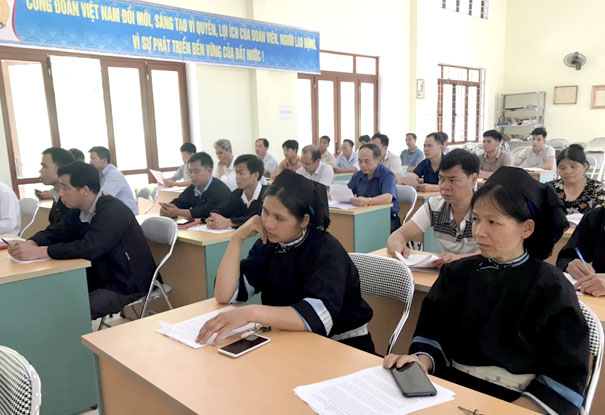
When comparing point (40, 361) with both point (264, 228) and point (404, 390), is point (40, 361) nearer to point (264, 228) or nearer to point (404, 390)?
point (264, 228)

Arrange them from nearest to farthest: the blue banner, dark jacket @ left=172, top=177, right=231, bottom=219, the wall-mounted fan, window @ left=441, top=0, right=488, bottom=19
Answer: dark jacket @ left=172, top=177, right=231, bottom=219
the blue banner
window @ left=441, top=0, right=488, bottom=19
the wall-mounted fan

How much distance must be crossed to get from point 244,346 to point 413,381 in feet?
1.59

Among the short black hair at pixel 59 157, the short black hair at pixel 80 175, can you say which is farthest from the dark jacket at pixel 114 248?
the short black hair at pixel 59 157

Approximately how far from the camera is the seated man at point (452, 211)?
2.33m

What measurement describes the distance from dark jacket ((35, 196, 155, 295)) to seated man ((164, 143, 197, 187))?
112 inches

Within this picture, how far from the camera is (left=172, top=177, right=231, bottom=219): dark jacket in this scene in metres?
3.65

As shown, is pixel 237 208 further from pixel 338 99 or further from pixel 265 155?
pixel 338 99

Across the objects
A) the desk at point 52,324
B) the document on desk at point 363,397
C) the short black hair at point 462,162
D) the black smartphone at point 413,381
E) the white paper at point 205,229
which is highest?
the short black hair at point 462,162

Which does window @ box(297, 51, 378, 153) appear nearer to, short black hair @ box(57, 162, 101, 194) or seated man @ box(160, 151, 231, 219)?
seated man @ box(160, 151, 231, 219)

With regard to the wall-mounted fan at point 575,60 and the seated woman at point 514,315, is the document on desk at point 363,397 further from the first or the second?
the wall-mounted fan at point 575,60

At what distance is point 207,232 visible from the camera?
10.2 ft

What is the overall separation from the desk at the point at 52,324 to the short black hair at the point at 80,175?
431 millimetres

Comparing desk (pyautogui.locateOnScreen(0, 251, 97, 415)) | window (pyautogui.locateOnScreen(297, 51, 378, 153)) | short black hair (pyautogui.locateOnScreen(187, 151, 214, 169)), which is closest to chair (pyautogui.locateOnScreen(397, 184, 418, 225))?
short black hair (pyautogui.locateOnScreen(187, 151, 214, 169))

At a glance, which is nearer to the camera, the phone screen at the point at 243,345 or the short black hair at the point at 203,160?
the phone screen at the point at 243,345
